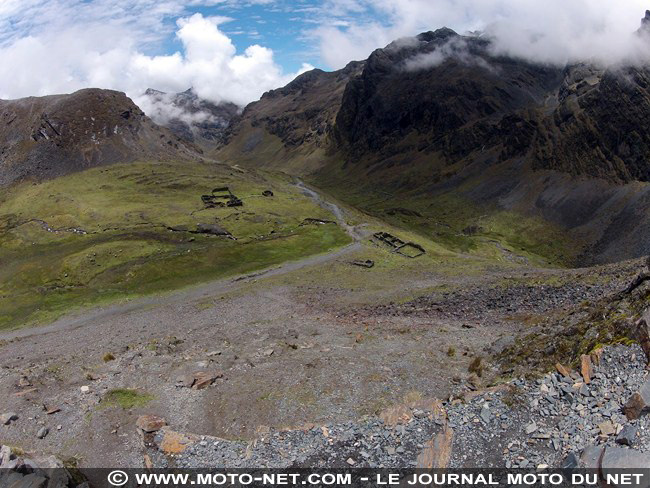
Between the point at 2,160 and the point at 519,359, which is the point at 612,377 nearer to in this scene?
the point at 519,359

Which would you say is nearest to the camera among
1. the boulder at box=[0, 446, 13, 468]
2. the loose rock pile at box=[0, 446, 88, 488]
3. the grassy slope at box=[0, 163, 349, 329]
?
the loose rock pile at box=[0, 446, 88, 488]

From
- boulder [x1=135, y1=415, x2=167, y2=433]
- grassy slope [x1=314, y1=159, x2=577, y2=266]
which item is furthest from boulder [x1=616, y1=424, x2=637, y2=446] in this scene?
grassy slope [x1=314, y1=159, x2=577, y2=266]

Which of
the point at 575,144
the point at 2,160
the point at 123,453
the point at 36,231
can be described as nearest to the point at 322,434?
the point at 123,453

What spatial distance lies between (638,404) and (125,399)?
25910 millimetres

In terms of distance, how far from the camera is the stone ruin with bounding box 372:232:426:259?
9384 cm

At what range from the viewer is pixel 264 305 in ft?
192

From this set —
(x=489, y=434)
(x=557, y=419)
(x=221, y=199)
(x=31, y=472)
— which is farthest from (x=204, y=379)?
(x=221, y=199)

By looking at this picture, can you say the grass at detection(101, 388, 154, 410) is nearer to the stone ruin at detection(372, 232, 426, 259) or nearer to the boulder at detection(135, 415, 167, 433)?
the boulder at detection(135, 415, 167, 433)

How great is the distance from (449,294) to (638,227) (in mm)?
110555

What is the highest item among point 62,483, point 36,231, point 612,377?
point 612,377

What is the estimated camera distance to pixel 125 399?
27891mm

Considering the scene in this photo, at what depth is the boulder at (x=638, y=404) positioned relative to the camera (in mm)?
16797

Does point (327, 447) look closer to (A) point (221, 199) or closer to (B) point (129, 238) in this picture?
(B) point (129, 238)

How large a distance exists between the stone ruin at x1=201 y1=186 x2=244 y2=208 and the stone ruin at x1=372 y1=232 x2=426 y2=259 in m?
47.6
